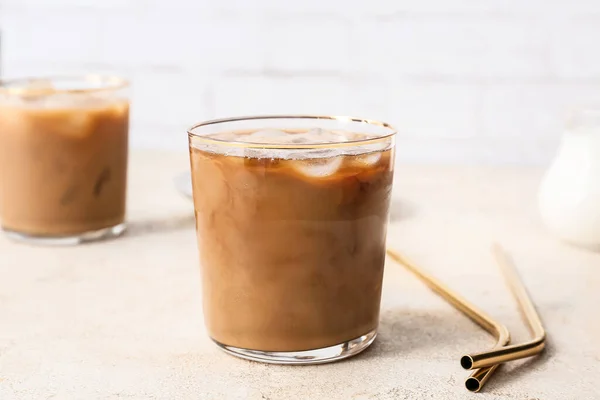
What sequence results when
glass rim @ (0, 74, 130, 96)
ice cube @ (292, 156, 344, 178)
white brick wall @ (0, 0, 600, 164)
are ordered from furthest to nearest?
white brick wall @ (0, 0, 600, 164), glass rim @ (0, 74, 130, 96), ice cube @ (292, 156, 344, 178)

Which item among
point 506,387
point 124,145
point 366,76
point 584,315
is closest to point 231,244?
point 506,387

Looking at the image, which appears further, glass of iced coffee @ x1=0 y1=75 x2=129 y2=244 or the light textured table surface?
glass of iced coffee @ x1=0 y1=75 x2=129 y2=244

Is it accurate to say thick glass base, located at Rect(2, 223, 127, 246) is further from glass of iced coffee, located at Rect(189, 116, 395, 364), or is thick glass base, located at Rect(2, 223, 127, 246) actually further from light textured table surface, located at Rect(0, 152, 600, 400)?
glass of iced coffee, located at Rect(189, 116, 395, 364)

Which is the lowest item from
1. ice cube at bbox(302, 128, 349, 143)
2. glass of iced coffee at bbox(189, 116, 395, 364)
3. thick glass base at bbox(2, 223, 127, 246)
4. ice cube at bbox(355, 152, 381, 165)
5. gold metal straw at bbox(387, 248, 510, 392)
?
thick glass base at bbox(2, 223, 127, 246)

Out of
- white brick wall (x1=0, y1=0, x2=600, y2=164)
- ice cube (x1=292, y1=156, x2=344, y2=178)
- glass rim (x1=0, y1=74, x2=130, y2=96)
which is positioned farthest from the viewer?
white brick wall (x1=0, y1=0, x2=600, y2=164)

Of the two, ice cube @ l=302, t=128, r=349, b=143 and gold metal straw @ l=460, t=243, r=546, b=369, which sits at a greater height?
ice cube @ l=302, t=128, r=349, b=143

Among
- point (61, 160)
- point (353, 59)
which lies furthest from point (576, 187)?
point (353, 59)

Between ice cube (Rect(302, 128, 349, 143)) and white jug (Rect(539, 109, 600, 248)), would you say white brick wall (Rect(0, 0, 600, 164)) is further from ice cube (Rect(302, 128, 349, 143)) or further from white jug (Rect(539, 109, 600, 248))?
ice cube (Rect(302, 128, 349, 143))

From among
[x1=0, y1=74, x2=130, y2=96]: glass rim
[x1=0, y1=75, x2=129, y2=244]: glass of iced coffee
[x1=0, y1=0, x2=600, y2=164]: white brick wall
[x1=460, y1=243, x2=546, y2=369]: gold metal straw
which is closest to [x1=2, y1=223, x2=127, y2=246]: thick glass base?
[x1=0, y1=75, x2=129, y2=244]: glass of iced coffee
